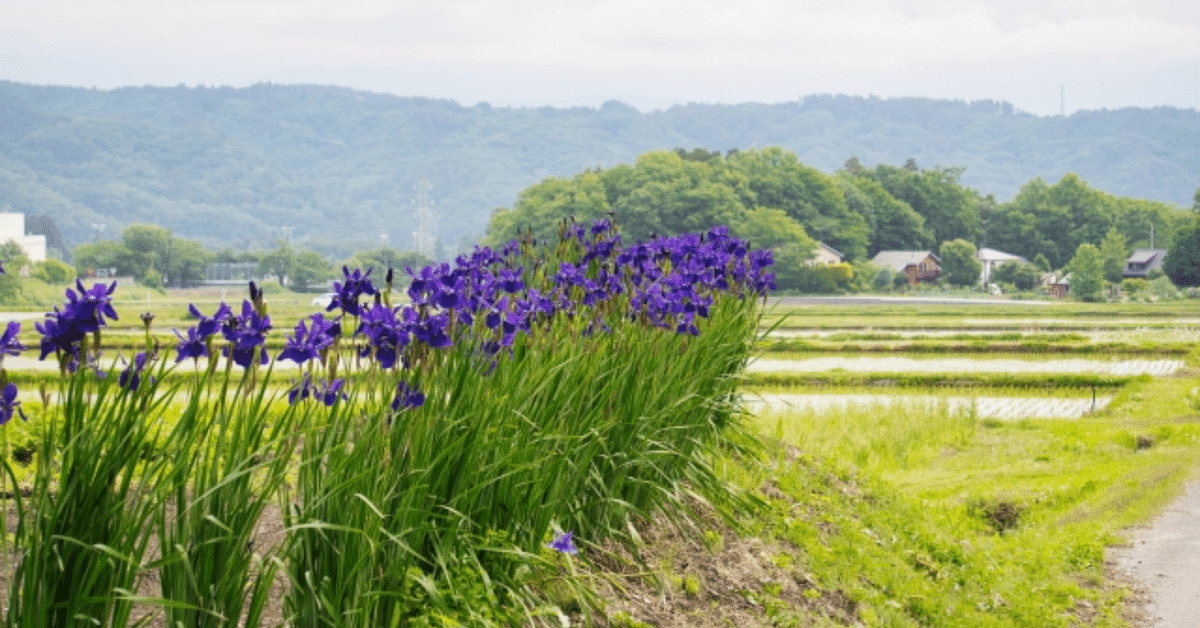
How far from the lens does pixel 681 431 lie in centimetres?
604

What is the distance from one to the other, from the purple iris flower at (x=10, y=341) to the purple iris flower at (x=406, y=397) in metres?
1.06

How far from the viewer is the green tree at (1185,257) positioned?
91125 millimetres

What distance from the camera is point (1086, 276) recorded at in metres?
91.7

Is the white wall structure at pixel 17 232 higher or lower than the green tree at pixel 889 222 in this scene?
lower

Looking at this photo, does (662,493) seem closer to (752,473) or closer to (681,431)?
(681,431)

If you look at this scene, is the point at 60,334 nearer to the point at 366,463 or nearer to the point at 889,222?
the point at 366,463

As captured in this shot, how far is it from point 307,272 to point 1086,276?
80000 mm

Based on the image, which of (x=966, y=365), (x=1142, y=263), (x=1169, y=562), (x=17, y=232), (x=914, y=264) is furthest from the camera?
(x=17, y=232)

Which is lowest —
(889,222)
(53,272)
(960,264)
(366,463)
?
(53,272)

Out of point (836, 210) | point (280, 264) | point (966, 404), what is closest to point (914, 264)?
point (836, 210)

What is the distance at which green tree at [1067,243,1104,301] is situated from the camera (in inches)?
3450

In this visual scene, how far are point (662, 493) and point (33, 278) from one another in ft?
325

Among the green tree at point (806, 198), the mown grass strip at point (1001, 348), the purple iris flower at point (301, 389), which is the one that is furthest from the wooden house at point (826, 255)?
the purple iris flower at point (301, 389)

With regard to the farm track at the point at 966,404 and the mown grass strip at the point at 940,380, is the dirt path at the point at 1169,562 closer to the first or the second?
the farm track at the point at 966,404
